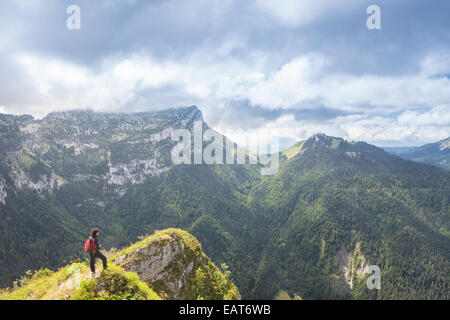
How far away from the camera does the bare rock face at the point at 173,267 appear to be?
28938 mm

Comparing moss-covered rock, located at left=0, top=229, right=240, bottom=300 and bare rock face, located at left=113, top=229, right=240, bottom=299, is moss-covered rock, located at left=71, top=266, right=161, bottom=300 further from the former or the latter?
bare rock face, located at left=113, top=229, right=240, bottom=299

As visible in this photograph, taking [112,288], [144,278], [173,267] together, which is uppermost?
[112,288]

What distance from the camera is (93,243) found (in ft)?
60.5

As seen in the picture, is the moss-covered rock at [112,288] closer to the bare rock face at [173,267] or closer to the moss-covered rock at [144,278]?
the moss-covered rock at [144,278]

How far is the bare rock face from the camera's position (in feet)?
94.9

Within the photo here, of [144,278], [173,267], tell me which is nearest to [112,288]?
[144,278]

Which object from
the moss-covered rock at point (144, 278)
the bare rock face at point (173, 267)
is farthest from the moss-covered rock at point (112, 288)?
the bare rock face at point (173, 267)

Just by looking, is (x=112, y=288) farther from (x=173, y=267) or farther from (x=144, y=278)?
(x=173, y=267)

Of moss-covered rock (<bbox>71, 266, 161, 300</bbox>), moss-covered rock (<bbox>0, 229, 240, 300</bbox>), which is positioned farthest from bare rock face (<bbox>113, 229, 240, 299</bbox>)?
moss-covered rock (<bbox>71, 266, 161, 300</bbox>)

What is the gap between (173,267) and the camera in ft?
103
